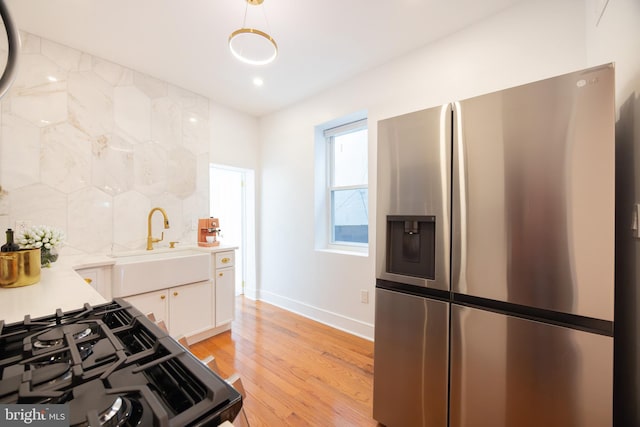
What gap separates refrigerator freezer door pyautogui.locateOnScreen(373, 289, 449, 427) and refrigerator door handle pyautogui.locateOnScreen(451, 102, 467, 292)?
0.54 ft

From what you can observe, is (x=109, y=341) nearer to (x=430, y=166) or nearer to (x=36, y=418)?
(x=36, y=418)

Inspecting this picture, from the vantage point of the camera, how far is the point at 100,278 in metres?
2.01

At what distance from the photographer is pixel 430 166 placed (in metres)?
1.40

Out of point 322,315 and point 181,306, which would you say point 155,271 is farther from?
point 322,315

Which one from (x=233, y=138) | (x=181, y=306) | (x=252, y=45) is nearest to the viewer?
(x=252, y=45)

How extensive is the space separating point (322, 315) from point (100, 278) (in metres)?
2.12

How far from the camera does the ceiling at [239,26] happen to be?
1877 millimetres

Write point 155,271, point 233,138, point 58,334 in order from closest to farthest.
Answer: point 58,334, point 155,271, point 233,138

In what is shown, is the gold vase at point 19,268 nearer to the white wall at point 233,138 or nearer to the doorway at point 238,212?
the white wall at point 233,138

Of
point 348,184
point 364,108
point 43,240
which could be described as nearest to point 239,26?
point 364,108

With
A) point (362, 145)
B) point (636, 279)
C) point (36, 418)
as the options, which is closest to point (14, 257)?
point (36, 418)

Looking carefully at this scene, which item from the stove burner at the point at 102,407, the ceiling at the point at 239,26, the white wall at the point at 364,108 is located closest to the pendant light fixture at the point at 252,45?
the ceiling at the point at 239,26

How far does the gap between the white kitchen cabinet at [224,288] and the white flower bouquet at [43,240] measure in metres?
1.28

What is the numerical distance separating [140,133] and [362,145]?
2.36 metres
